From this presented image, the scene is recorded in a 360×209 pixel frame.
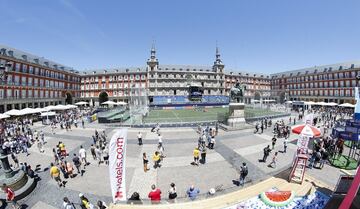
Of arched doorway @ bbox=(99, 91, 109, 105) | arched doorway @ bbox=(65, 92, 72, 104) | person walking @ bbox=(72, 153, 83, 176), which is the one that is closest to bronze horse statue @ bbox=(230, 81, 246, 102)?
person walking @ bbox=(72, 153, 83, 176)

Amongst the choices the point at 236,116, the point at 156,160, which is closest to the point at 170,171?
the point at 156,160

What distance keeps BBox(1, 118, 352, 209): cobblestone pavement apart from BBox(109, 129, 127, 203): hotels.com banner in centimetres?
196

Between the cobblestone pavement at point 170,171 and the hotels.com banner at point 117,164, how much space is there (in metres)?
1.96

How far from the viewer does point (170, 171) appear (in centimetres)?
1225

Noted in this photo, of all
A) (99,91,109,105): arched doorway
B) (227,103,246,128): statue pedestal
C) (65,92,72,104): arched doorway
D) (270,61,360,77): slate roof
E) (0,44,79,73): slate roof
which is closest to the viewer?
(227,103,246,128): statue pedestal

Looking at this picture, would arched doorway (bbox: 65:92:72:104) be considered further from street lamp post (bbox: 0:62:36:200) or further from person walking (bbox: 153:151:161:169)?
person walking (bbox: 153:151:161:169)

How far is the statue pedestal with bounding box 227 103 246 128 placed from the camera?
24828mm

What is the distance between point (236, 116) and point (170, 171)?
50.0ft

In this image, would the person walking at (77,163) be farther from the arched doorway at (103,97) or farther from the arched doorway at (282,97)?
the arched doorway at (282,97)

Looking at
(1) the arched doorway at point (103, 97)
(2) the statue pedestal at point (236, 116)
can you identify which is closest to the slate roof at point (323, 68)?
(2) the statue pedestal at point (236, 116)

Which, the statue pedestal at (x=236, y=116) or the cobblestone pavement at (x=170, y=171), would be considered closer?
the cobblestone pavement at (x=170, y=171)

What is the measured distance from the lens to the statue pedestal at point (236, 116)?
24828 mm

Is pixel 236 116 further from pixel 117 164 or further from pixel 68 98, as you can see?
pixel 68 98

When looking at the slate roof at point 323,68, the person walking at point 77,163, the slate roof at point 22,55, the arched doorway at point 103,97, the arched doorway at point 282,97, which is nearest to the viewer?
the person walking at point 77,163
